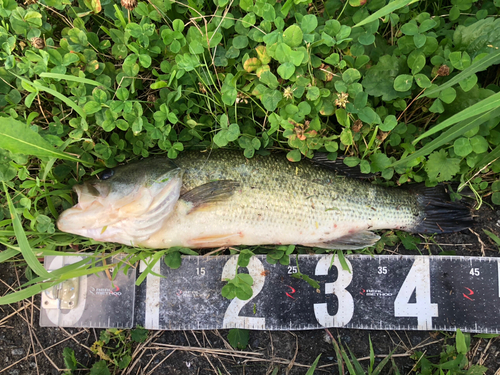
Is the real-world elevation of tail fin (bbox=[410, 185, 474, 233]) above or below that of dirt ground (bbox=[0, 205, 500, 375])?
above

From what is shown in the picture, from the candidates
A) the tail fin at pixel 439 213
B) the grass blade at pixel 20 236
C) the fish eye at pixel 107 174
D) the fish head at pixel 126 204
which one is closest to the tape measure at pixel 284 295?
the tail fin at pixel 439 213

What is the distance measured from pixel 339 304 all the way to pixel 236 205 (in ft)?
4.23

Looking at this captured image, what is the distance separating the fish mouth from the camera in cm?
231

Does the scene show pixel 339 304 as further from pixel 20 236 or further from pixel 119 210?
pixel 20 236

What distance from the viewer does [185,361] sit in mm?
2779

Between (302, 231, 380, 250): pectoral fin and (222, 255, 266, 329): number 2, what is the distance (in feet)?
1.68

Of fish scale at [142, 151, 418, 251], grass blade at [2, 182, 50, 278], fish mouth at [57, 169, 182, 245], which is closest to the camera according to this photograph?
grass blade at [2, 182, 50, 278]

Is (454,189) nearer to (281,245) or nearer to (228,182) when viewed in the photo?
(281,245)

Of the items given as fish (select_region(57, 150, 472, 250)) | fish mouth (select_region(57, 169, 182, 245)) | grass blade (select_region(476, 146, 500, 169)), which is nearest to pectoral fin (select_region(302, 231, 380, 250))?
fish (select_region(57, 150, 472, 250))

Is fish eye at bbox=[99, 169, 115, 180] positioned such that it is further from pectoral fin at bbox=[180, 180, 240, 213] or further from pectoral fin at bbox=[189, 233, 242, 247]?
pectoral fin at bbox=[189, 233, 242, 247]

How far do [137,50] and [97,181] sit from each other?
1.04 meters

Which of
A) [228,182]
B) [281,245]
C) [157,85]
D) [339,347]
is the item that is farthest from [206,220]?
[339,347]

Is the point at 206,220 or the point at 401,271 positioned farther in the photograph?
the point at 401,271

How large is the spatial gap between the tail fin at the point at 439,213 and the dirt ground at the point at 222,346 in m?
0.14
